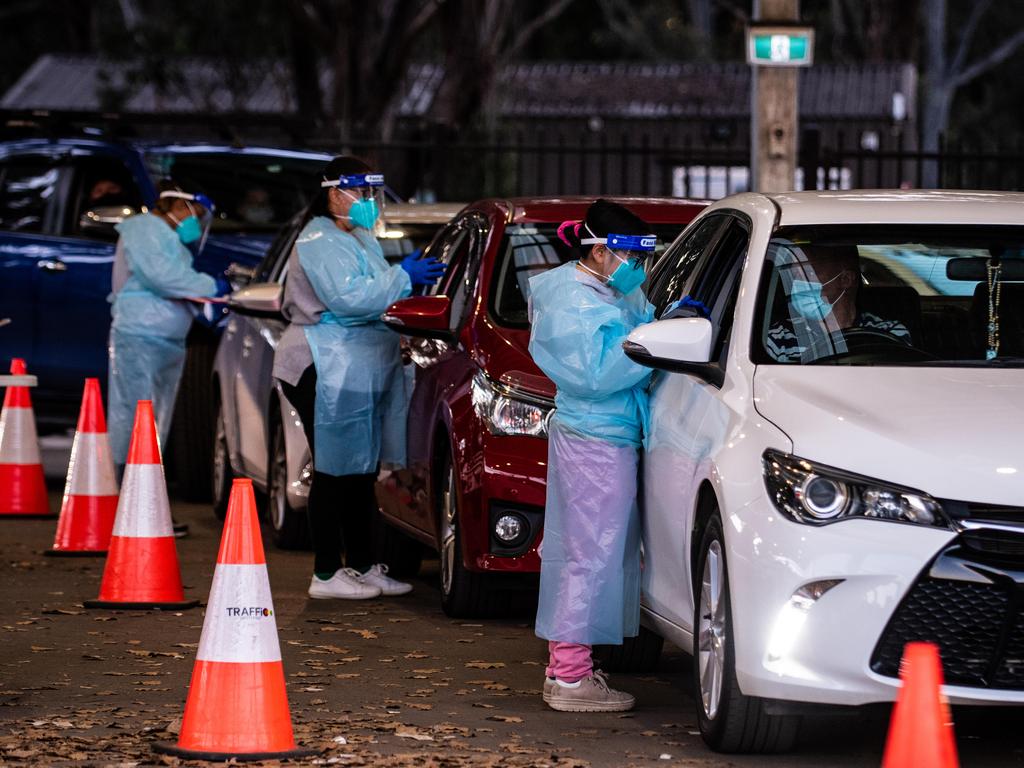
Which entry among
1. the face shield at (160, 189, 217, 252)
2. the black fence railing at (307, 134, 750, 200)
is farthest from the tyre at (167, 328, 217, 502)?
the black fence railing at (307, 134, 750, 200)

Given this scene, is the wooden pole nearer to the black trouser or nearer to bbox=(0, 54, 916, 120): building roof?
the black trouser

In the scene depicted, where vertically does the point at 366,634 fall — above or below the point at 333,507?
below

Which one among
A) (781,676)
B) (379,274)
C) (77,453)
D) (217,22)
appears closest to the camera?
(781,676)

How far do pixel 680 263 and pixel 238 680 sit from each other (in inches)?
99.1

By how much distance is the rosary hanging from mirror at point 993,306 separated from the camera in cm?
709

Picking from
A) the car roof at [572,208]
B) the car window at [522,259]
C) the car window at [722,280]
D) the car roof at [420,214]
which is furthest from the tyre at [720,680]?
the car roof at [420,214]

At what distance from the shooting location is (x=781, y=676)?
20.0 ft

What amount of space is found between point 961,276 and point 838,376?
3.06ft

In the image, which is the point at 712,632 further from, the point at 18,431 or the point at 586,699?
the point at 18,431

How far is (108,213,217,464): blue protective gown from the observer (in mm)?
12414

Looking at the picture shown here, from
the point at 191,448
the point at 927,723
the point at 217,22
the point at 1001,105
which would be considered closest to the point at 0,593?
the point at 191,448

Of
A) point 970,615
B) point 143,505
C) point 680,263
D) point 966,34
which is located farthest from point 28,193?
point 966,34

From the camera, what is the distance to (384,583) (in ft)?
33.2

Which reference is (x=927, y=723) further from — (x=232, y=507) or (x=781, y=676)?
(x=232, y=507)
